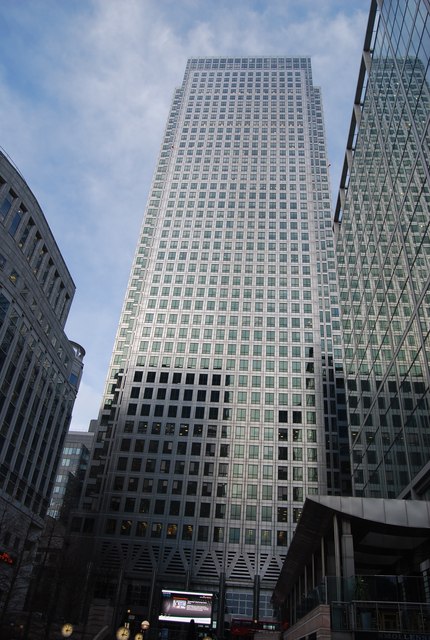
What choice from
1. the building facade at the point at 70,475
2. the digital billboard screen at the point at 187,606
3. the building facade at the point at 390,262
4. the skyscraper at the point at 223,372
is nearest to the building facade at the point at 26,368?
the digital billboard screen at the point at 187,606

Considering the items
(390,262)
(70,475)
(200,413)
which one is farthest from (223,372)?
(390,262)

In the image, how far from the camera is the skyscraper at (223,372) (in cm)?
8500

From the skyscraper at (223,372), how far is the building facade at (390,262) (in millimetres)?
39059

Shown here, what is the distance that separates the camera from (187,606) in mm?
54312

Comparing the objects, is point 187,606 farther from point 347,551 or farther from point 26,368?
point 347,551

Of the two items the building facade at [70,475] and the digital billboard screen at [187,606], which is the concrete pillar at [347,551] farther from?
the building facade at [70,475]

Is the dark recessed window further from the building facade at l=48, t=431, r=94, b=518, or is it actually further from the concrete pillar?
the concrete pillar

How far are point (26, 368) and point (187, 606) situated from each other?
105 ft

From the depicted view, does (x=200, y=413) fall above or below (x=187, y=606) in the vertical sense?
above

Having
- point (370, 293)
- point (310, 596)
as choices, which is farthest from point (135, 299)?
point (310, 596)

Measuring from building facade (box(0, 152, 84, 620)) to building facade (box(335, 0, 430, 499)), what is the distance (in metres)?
36.7

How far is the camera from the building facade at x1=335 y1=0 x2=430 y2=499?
3569cm

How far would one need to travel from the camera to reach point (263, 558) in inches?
3273

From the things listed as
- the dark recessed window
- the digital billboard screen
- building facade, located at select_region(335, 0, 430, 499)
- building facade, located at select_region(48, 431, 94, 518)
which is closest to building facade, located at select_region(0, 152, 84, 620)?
the digital billboard screen
